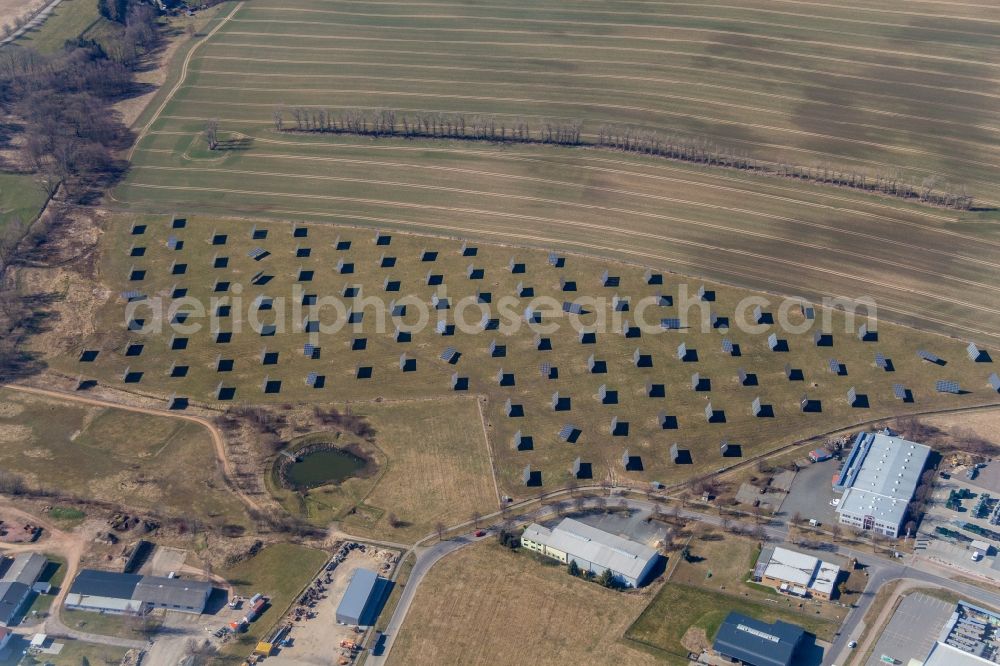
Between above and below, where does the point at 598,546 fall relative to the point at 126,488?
above

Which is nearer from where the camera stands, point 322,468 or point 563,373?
point 322,468

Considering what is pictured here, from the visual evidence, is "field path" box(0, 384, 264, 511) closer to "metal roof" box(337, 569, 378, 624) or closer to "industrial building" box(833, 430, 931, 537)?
"metal roof" box(337, 569, 378, 624)

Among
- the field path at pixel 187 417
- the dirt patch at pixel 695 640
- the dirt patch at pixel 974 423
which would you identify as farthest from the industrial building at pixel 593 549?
the dirt patch at pixel 974 423

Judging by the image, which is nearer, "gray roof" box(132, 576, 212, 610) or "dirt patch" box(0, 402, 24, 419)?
"gray roof" box(132, 576, 212, 610)

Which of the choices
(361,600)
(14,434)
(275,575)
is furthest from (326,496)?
(14,434)

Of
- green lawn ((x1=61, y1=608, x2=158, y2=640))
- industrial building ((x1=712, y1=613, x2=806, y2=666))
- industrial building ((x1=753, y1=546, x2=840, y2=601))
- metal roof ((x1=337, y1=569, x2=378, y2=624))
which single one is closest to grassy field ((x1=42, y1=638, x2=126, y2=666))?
green lawn ((x1=61, y1=608, x2=158, y2=640))

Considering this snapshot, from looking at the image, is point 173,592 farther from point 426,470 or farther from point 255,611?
point 426,470
